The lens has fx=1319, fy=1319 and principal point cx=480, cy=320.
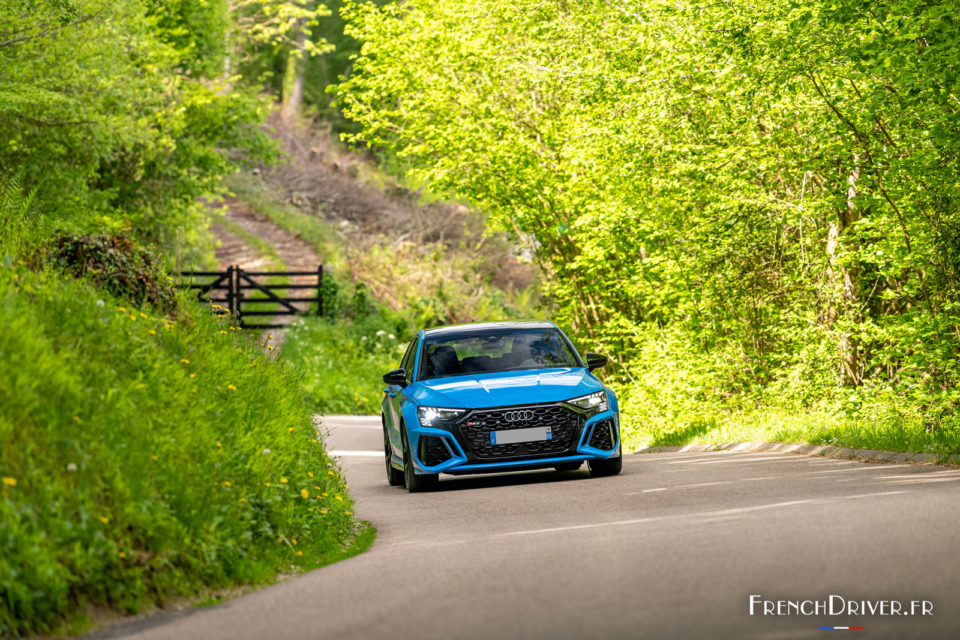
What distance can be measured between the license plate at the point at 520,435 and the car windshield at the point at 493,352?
1441 millimetres

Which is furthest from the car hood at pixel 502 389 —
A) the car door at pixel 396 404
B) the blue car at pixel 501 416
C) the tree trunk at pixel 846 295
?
the tree trunk at pixel 846 295

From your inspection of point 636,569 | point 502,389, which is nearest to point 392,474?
point 502,389

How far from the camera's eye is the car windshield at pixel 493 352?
51.5 ft

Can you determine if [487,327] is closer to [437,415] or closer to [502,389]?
[502,389]

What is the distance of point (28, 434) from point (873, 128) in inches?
536

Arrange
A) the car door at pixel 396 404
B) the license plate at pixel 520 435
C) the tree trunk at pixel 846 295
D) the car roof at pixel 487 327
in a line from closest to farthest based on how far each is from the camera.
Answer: the license plate at pixel 520 435, the car door at pixel 396 404, the car roof at pixel 487 327, the tree trunk at pixel 846 295

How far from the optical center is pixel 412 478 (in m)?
15.1

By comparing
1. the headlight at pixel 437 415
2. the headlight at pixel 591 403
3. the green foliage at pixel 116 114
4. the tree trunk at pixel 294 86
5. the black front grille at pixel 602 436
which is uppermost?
the tree trunk at pixel 294 86

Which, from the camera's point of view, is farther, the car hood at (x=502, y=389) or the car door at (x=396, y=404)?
the car door at (x=396, y=404)

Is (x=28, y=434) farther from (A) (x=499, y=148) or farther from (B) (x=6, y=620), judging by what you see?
(A) (x=499, y=148)

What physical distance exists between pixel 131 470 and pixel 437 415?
6777 millimetres

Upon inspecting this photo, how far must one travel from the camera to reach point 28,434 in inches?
291

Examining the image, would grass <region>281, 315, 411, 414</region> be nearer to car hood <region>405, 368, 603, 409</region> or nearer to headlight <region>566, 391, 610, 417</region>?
car hood <region>405, 368, 603, 409</region>

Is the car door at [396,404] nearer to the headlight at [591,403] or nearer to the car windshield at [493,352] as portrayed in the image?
the car windshield at [493,352]
